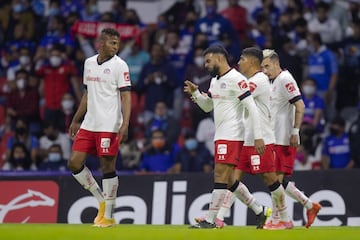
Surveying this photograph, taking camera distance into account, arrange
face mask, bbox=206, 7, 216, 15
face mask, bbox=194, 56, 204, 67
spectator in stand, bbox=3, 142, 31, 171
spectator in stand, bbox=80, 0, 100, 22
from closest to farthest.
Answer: spectator in stand, bbox=3, 142, 31, 171, face mask, bbox=194, 56, 204, 67, face mask, bbox=206, 7, 216, 15, spectator in stand, bbox=80, 0, 100, 22

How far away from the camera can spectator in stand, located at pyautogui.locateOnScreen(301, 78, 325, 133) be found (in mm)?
20875

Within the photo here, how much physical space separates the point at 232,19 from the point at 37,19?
495 cm

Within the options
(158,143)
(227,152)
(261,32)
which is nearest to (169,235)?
(227,152)

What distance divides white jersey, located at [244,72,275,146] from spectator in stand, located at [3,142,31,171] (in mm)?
7633

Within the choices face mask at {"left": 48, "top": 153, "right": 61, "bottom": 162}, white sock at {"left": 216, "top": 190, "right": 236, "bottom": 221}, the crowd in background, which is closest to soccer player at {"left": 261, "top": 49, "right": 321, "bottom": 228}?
white sock at {"left": 216, "top": 190, "right": 236, "bottom": 221}

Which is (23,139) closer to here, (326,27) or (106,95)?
(326,27)

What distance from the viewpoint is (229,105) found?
14.5m

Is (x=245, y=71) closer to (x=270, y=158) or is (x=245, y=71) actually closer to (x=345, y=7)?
(x=270, y=158)

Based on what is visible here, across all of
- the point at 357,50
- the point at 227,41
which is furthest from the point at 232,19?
the point at 357,50

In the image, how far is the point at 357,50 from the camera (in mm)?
22047

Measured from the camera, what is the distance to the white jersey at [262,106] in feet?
48.7

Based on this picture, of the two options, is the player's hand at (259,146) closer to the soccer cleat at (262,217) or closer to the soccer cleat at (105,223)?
the soccer cleat at (262,217)

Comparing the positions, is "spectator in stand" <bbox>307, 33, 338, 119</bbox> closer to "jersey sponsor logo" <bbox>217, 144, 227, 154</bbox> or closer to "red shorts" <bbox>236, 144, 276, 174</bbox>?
"red shorts" <bbox>236, 144, 276, 174</bbox>

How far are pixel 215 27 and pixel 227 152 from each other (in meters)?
8.72
